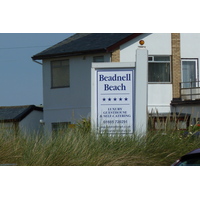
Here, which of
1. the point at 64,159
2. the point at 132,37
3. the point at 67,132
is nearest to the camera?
the point at 64,159

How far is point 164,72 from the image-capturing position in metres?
26.8

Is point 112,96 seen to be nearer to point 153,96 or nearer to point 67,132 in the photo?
point 67,132

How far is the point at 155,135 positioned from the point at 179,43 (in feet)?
48.8

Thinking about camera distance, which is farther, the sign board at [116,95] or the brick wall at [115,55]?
the brick wall at [115,55]

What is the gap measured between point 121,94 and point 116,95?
5.2 inches

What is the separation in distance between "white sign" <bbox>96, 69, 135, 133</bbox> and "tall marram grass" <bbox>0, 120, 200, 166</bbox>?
697 mm

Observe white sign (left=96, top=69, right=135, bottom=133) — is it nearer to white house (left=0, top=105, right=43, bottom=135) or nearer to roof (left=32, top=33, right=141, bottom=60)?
roof (left=32, top=33, right=141, bottom=60)

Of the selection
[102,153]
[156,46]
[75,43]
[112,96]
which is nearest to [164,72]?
[156,46]

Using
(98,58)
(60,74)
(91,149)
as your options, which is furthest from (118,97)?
(60,74)

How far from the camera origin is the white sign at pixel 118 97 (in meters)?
13.3

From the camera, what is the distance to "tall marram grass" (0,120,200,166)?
11.2 m

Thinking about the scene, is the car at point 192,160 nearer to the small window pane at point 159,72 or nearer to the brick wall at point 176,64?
the small window pane at point 159,72

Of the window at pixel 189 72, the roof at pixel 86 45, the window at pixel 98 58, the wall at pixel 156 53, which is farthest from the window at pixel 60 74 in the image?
the window at pixel 189 72

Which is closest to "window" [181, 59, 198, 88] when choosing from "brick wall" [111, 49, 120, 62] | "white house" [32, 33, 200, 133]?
"white house" [32, 33, 200, 133]
